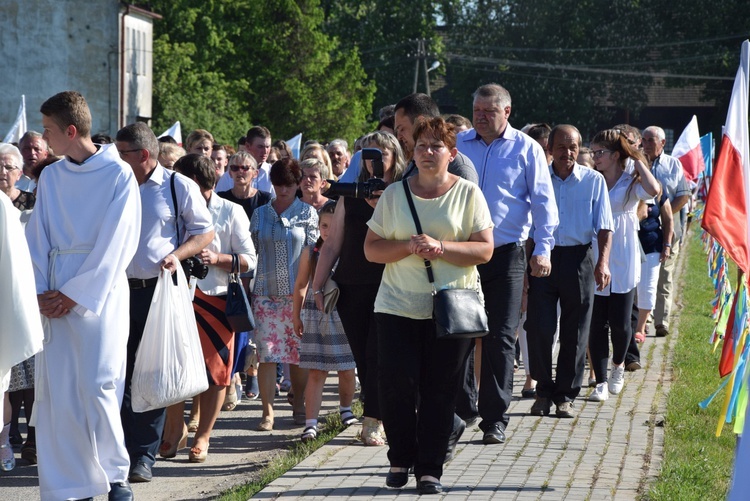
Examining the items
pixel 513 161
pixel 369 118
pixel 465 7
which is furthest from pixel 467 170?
pixel 465 7

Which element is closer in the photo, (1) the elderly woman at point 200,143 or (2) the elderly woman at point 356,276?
(2) the elderly woman at point 356,276

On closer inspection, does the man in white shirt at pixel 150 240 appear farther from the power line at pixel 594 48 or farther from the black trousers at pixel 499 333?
the power line at pixel 594 48

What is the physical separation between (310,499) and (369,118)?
198 ft

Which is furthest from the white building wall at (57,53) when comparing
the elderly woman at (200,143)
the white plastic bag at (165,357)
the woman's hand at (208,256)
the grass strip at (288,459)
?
the white plastic bag at (165,357)

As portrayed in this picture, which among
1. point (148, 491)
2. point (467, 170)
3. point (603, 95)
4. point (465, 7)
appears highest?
point (465, 7)

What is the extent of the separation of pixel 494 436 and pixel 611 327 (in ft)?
9.28

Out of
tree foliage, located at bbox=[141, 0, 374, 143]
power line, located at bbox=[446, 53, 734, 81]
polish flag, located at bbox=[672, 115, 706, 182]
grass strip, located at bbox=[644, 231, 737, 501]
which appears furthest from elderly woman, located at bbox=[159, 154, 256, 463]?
power line, located at bbox=[446, 53, 734, 81]

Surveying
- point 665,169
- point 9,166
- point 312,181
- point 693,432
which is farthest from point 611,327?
point 9,166

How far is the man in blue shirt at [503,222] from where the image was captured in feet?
25.4

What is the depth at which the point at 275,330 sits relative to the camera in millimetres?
9164

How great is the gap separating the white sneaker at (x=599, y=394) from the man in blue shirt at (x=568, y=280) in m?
0.49

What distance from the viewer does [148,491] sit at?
273 inches

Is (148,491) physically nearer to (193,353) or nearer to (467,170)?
(193,353)

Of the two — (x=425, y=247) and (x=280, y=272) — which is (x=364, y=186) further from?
(x=280, y=272)
